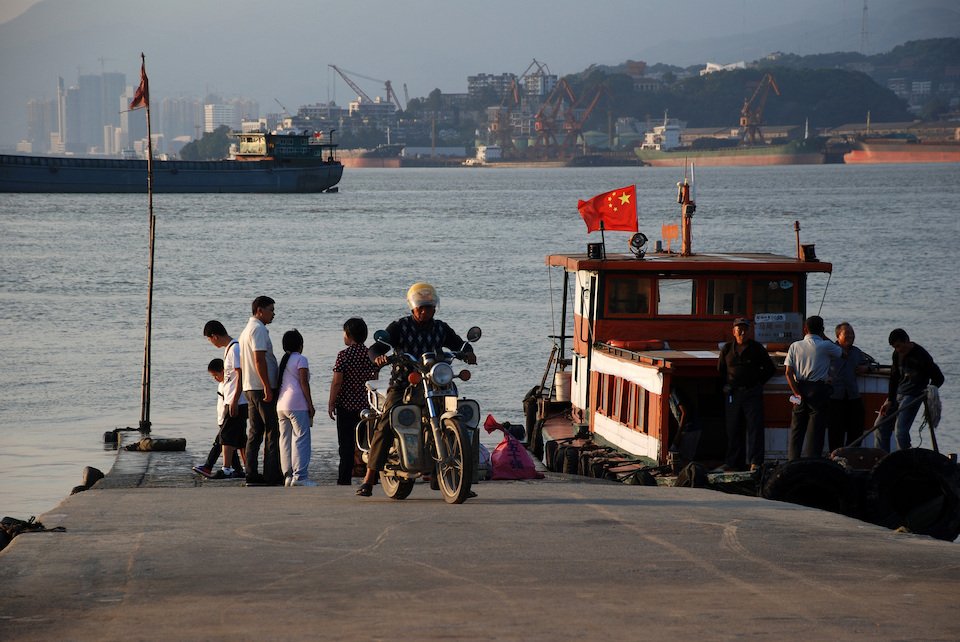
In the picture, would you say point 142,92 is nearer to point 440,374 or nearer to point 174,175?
point 440,374

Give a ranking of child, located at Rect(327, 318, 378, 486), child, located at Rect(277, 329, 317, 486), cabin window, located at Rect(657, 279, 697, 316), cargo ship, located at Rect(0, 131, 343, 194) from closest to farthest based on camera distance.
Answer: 1. child, located at Rect(327, 318, 378, 486)
2. child, located at Rect(277, 329, 317, 486)
3. cabin window, located at Rect(657, 279, 697, 316)
4. cargo ship, located at Rect(0, 131, 343, 194)

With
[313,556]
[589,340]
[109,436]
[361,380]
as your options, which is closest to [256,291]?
[109,436]

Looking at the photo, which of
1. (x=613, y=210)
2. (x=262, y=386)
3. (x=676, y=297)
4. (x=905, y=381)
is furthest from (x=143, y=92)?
(x=905, y=381)

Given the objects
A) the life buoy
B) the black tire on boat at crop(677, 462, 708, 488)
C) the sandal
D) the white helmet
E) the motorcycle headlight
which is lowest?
the black tire on boat at crop(677, 462, 708, 488)

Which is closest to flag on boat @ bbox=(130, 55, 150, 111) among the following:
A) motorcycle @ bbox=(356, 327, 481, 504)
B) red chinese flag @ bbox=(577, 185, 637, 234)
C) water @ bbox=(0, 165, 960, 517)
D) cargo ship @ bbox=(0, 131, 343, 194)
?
water @ bbox=(0, 165, 960, 517)

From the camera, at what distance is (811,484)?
13.3 m

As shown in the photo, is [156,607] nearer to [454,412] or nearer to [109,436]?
[454,412]

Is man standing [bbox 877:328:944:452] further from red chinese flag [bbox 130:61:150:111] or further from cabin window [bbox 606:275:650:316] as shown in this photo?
red chinese flag [bbox 130:61:150:111]

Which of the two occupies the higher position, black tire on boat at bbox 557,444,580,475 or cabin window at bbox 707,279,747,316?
cabin window at bbox 707,279,747,316

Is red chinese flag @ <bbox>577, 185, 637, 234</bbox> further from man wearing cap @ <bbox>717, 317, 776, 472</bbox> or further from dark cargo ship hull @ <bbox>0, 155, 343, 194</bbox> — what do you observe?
dark cargo ship hull @ <bbox>0, 155, 343, 194</bbox>

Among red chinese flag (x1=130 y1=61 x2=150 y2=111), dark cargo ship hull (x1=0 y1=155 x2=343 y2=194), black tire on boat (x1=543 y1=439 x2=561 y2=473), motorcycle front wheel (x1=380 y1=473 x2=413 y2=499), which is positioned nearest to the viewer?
motorcycle front wheel (x1=380 y1=473 x2=413 y2=499)

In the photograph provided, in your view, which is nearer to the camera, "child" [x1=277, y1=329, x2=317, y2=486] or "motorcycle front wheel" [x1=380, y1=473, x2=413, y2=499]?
"motorcycle front wheel" [x1=380, y1=473, x2=413, y2=499]

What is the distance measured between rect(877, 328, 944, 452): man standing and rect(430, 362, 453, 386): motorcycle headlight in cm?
613

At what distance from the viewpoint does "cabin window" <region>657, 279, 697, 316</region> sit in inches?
690
